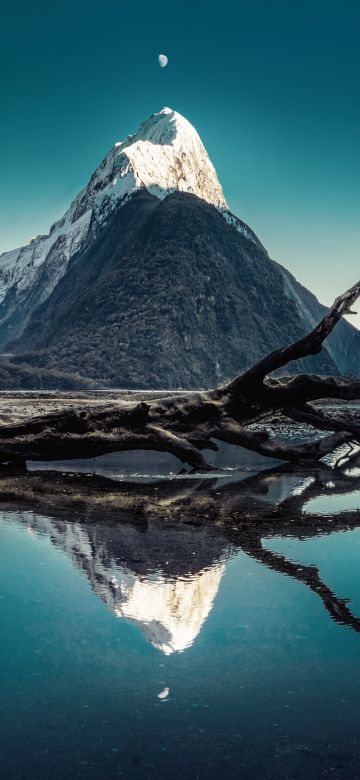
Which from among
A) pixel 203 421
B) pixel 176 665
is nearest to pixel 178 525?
pixel 176 665

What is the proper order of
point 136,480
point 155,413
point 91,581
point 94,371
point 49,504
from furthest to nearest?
point 94,371 < point 155,413 < point 136,480 < point 49,504 < point 91,581

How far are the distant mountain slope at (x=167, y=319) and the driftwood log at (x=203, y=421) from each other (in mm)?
130717

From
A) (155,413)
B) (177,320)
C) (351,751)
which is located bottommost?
(351,751)

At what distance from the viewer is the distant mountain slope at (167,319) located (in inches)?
6407

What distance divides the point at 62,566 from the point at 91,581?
99 centimetres

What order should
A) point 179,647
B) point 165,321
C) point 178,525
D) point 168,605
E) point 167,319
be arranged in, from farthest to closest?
point 167,319 → point 165,321 → point 178,525 → point 168,605 → point 179,647

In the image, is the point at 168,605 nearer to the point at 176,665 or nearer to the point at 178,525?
the point at 176,665

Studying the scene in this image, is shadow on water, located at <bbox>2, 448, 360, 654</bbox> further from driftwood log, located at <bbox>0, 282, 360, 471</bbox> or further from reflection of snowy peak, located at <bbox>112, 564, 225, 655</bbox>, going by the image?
driftwood log, located at <bbox>0, 282, 360, 471</bbox>

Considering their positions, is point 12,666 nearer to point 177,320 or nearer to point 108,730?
point 108,730

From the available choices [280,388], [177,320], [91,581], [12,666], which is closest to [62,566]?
[91,581]

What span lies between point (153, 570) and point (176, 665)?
338 centimetres

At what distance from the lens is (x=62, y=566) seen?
1091 centimetres

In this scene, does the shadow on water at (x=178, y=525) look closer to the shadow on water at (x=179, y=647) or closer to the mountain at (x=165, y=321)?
the shadow on water at (x=179, y=647)

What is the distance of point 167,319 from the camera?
17138cm
